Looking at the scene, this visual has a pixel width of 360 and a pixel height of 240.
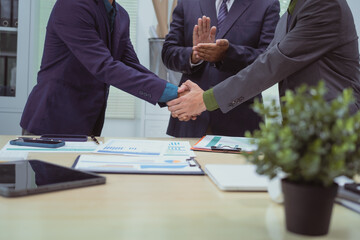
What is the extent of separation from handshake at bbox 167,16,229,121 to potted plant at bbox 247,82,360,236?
1231 millimetres

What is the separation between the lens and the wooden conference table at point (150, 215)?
567 mm

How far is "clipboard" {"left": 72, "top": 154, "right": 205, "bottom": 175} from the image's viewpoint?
3.19 ft

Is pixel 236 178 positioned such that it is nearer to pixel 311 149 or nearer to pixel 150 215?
pixel 150 215

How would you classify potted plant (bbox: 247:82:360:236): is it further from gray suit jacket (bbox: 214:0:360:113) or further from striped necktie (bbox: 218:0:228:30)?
striped necktie (bbox: 218:0:228:30)

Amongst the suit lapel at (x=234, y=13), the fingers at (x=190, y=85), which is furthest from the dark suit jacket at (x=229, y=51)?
the fingers at (x=190, y=85)

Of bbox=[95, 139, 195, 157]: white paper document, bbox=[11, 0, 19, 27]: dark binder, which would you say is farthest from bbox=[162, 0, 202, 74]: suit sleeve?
bbox=[11, 0, 19, 27]: dark binder

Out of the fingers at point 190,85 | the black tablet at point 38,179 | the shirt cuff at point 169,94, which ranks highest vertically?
the fingers at point 190,85

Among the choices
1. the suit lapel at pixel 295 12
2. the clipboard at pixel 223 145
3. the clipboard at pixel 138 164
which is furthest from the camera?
the suit lapel at pixel 295 12

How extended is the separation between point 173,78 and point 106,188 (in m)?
2.46

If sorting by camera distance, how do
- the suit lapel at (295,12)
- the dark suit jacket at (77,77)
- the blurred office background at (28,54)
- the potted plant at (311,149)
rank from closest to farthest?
the potted plant at (311,149), the suit lapel at (295,12), the dark suit jacket at (77,77), the blurred office background at (28,54)

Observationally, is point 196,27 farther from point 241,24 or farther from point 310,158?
point 310,158

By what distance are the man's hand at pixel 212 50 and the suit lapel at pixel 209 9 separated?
0.25 metres

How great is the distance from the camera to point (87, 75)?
6.07 feet

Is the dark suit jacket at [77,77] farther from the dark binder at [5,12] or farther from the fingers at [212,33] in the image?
the dark binder at [5,12]
